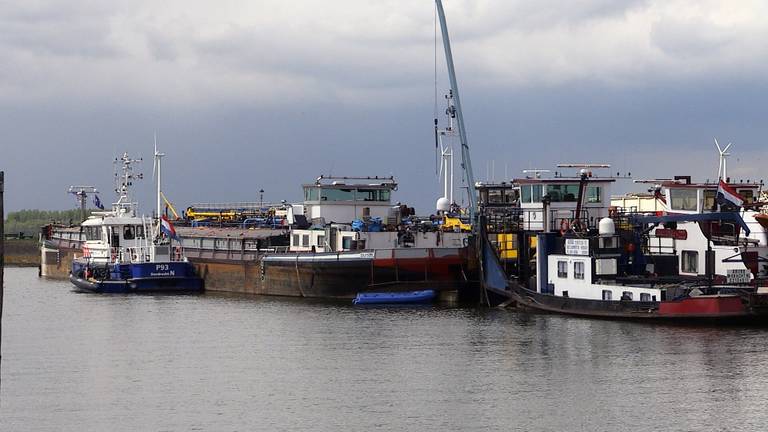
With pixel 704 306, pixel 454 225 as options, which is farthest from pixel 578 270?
pixel 454 225

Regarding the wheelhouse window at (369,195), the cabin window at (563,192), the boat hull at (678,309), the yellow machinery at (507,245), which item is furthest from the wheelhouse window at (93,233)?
the boat hull at (678,309)

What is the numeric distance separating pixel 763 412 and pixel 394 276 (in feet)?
108

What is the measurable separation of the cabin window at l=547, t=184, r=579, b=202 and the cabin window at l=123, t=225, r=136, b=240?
113 ft

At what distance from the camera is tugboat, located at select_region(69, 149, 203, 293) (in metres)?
81.9

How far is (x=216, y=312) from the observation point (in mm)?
67625

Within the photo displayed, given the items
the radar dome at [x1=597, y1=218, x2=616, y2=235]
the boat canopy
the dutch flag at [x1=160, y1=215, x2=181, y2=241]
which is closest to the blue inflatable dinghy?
the radar dome at [x1=597, y1=218, x2=616, y2=235]

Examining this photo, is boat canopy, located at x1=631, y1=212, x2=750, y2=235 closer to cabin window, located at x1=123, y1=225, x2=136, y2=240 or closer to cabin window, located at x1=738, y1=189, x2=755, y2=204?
cabin window, located at x1=738, y1=189, x2=755, y2=204

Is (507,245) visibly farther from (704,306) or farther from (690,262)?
(704,306)

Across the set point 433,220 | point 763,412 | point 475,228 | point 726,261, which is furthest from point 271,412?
point 433,220

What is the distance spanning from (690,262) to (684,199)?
3.13 meters

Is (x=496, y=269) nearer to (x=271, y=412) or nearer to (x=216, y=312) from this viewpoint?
(x=216, y=312)

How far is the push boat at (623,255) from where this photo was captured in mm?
54594

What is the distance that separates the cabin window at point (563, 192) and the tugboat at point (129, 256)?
27.2m

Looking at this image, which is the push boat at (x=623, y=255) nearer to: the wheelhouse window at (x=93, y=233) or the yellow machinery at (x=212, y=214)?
the wheelhouse window at (x=93, y=233)
